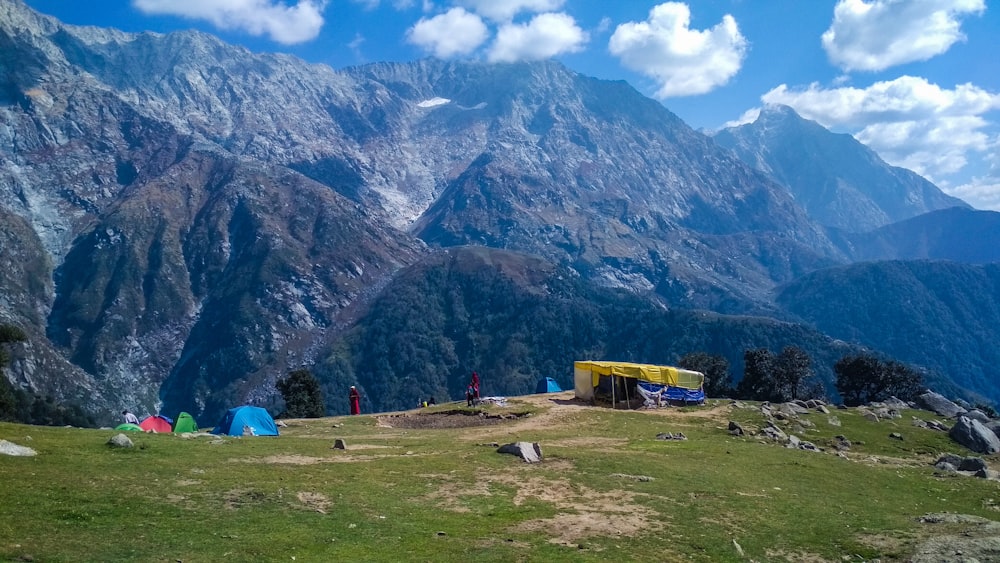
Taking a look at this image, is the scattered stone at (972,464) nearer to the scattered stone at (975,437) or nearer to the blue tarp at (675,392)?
the scattered stone at (975,437)

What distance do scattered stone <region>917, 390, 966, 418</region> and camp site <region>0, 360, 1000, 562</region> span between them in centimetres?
2844

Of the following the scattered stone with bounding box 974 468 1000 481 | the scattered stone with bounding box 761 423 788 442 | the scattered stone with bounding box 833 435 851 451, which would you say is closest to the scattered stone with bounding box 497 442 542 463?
the scattered stone with bounding box 761 423 788 442

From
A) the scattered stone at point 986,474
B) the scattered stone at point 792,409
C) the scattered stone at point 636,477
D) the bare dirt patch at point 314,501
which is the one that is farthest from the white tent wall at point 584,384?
the bare dirt patch at point 314,501

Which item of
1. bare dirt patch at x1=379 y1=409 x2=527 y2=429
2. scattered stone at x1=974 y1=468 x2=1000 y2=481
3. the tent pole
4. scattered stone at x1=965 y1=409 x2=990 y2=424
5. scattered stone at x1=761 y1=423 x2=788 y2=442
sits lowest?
scattered stone at x1=974 y1=468 x2=1000 y2=481

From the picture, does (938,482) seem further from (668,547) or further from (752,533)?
(668,547)

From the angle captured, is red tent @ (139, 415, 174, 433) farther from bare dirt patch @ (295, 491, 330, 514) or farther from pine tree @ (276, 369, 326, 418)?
bare dirt patch @ (295, 491, 330, 514)

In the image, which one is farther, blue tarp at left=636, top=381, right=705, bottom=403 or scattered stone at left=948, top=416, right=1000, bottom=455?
blue tarp at left=636, top=381, right=705, bottom=403

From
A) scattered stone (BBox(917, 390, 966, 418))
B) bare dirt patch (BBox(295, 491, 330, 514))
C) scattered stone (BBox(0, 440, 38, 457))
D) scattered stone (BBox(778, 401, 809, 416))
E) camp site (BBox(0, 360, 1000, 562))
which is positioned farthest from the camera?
scattered stone (BBox(917, 390, 966, 418))

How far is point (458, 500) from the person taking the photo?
84.6 ft

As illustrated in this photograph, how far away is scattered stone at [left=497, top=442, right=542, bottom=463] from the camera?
110 feet

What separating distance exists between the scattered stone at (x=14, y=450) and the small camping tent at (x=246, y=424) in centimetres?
1823

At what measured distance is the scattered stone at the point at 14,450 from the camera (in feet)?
82.6

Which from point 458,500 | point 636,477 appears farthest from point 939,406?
point 458,500

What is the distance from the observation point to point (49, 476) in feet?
75.8
